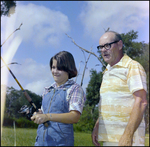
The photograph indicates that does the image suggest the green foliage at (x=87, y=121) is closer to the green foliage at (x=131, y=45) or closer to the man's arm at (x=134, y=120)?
the green foliage at (x=131, y=45)

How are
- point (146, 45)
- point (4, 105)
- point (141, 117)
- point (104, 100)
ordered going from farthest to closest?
point (146, 45), point (4, 105), point (104, 100), point (141, 117)

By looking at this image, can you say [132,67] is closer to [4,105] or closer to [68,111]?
[68,111]

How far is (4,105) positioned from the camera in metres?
4.82

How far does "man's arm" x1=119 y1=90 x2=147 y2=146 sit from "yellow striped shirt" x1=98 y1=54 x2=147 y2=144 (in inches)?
3.7

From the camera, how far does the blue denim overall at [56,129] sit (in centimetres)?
173

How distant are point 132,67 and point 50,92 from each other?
0.75 meters

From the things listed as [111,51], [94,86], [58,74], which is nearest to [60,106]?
[58,74]

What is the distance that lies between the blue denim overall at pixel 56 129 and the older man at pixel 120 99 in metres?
0.34

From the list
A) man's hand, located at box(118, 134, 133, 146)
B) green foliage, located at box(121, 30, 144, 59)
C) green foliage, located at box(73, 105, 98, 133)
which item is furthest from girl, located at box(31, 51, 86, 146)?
green foliage, located at box(121, 30, 144, 59)

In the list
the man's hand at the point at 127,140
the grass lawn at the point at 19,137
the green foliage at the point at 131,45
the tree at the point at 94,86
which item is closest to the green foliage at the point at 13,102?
the grass lawn at the point at 19,137

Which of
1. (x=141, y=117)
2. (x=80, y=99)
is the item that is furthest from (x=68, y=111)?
(x=141, y=117)

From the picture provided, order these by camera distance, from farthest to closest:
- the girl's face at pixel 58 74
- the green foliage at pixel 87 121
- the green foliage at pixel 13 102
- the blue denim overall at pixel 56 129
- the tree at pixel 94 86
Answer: the tree at pixel 94 86
the green foliage at pixel 87 121
the green foliage at pixel 13 102
the girl's face at pixel 58 74
the blue denim overall at pixel 56 129

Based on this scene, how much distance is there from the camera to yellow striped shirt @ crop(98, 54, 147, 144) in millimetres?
1772

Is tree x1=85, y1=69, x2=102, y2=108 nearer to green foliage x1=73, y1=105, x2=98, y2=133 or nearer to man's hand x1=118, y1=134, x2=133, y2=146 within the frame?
green foliage x1=73, y1=105, x2=98, y2=133
